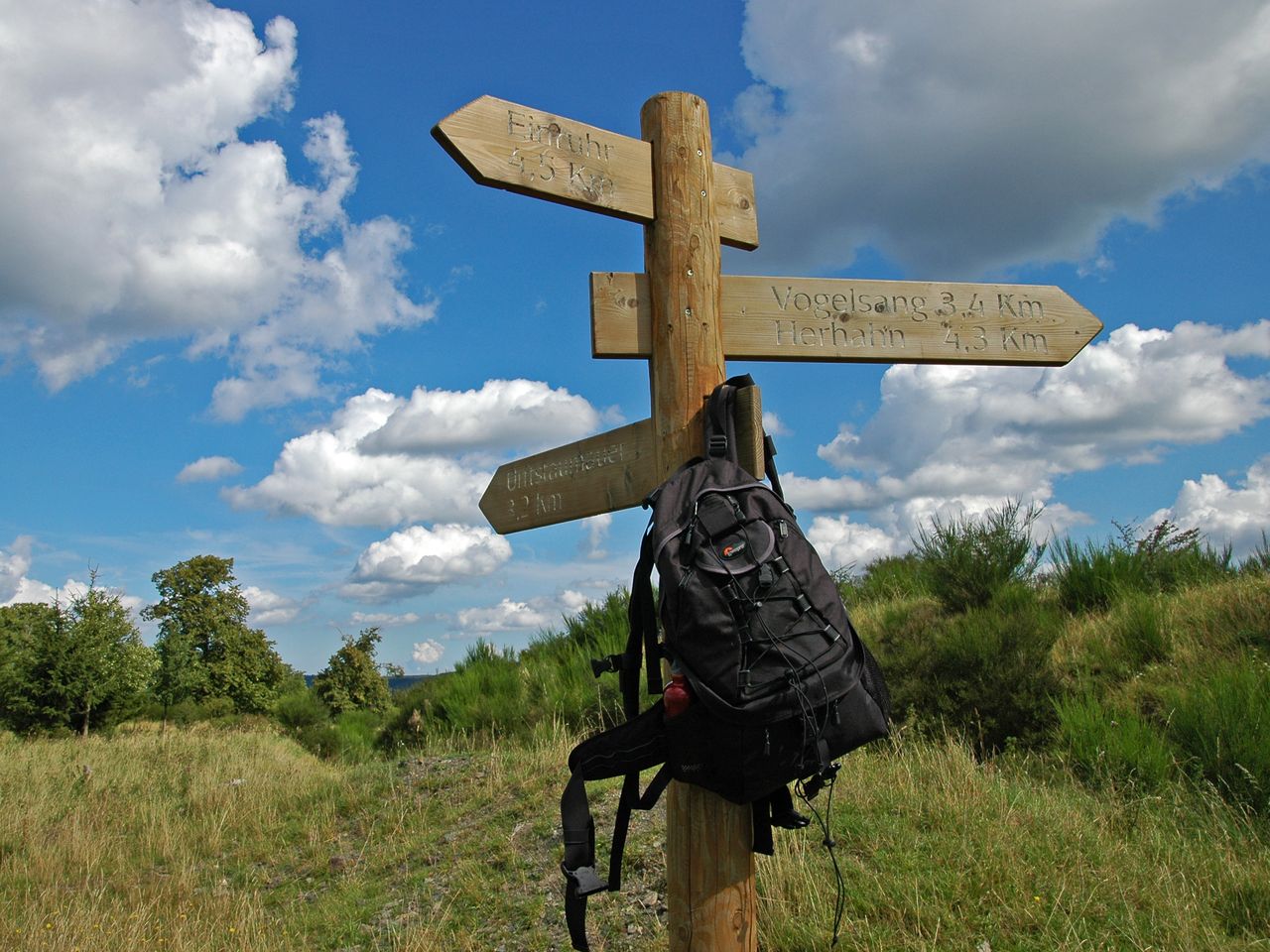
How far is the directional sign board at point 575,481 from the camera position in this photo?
3396 millimetres

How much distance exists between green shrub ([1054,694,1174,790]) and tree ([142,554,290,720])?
27058 millimetres

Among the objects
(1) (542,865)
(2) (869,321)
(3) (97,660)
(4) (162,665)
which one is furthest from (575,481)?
(4) (162,665)

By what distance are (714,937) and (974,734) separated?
225 inches

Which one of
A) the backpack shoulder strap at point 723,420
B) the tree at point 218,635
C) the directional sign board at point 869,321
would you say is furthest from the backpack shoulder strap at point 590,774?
the tree at point 218,635

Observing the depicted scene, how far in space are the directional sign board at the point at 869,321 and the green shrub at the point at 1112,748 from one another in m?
3.74

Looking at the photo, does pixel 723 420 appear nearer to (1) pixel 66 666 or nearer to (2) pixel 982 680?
(2) pixel 982 680

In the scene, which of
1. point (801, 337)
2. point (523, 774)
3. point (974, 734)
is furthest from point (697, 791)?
point (974, 734)

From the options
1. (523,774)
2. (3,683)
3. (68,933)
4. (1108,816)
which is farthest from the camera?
(3,683)

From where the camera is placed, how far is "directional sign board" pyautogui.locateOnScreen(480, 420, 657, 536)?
3396mm

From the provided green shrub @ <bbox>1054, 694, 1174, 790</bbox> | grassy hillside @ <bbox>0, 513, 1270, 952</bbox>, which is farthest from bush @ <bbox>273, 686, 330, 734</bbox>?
green shrub @ <bbox>1054, 694, 1174, 790</bbox>

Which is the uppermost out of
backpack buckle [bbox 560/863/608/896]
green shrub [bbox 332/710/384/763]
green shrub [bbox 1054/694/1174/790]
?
backpack buckle [bbox 560/863/608/896]

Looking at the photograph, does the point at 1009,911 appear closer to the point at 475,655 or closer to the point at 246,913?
the point at 246,913

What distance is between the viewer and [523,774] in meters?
7.27

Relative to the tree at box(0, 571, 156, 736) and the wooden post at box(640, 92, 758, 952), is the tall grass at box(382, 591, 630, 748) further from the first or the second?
the tree at box(0, 571, 156, 736)
